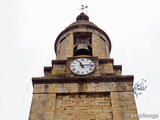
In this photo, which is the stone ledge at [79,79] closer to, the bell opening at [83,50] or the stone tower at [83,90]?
the stone tower at [83,90]

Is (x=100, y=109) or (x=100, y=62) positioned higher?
(x=100, y=62)

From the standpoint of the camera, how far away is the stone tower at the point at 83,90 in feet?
45.9

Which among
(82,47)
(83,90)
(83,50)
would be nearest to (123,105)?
(83,90)

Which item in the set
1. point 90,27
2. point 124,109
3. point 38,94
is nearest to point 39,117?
point 38,94

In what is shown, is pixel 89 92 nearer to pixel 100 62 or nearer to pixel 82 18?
pixel 100 62

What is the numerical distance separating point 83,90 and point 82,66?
1.62m

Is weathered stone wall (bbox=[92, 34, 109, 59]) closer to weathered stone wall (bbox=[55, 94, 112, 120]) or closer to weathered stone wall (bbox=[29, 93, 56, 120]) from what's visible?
weathered stone wall (bbox=[55, 94, 112, 120])

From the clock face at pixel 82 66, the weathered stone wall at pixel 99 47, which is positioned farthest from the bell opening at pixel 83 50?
the clock face at pixel 82 66

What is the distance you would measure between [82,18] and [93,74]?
7.73 metres

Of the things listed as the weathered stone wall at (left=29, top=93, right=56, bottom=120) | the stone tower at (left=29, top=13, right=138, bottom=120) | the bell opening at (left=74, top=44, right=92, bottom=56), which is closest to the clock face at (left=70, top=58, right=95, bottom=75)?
the stone tower at (left=29, top=13, right=138, bottom=120)

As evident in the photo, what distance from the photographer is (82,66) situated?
16.3 m

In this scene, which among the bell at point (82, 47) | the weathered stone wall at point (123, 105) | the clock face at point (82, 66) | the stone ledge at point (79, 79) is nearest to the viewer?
the weathered stone wall at point (123, 105)

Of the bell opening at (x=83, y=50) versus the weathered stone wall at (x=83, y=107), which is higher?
the bell opening at (x=83, y=50)

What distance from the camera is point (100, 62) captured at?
16.8 m
